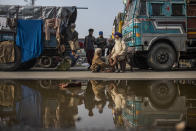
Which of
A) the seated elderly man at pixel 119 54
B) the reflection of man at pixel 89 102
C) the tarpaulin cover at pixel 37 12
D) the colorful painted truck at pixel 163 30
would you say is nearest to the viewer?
the reflection of man at pixel 89 102

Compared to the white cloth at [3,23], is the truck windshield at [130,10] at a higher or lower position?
higher

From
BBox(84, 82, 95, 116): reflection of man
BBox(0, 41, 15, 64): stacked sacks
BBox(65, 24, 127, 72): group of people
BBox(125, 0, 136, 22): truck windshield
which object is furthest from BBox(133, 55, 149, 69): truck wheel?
BBox(84, 82, 95, 116): reflection of man

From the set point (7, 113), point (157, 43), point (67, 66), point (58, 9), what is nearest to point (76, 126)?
point (7, 113)

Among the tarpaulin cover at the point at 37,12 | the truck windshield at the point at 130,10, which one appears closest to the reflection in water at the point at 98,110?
the truck windshield at the point at 130,10

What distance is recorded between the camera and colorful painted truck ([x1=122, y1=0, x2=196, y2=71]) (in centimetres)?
928

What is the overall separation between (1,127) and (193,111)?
2175 mm

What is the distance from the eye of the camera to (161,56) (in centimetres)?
937

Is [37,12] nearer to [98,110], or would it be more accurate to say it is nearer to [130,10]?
[130,10]

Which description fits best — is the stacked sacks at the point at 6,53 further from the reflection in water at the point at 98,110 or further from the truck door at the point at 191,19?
the truck door at the point at 191,19

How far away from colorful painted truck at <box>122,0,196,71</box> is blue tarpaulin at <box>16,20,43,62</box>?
3949 millimetres

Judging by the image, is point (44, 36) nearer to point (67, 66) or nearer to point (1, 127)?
point (67, 66)

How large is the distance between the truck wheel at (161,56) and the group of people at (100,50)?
1.15 meters

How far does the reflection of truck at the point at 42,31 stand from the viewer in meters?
9.74

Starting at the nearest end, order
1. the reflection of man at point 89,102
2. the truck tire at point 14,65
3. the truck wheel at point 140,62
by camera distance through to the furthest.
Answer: the reflection of man at point 89,102
the truck tire at point 14,65
the truck wheel at point 140,62
